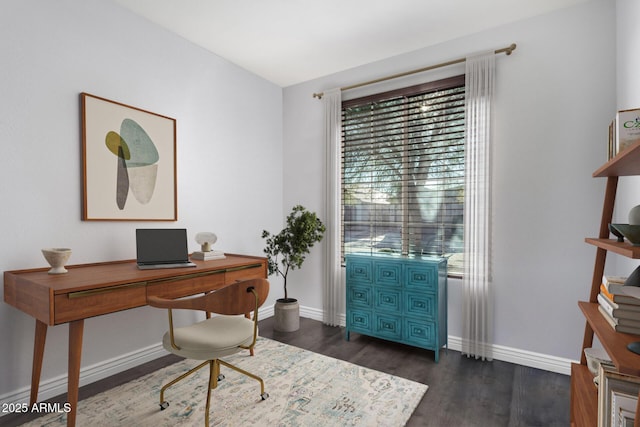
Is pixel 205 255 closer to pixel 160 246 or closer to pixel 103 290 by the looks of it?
pixel 160 246

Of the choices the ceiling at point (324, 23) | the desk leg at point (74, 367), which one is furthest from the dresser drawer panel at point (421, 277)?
the desk leg at point (74, 367)

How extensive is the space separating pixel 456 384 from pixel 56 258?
9.03 ft

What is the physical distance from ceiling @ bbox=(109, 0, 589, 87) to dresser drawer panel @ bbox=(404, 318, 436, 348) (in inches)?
96.0

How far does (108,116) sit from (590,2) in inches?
143

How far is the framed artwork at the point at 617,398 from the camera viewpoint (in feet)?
3.38

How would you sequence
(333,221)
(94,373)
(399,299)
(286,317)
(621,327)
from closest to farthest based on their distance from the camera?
1. (621,327)
2. (94,373)
3. (399,299)
4. (286,317)
5. (333,221)

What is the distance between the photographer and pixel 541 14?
103 inches

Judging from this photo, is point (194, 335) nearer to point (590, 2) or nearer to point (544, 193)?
point (544, 193)

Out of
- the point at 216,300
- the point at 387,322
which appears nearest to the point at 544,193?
the point at 387,322

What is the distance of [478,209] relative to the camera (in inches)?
111

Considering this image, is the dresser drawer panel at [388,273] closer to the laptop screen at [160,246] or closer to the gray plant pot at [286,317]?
the gray plant pot at [286,317]

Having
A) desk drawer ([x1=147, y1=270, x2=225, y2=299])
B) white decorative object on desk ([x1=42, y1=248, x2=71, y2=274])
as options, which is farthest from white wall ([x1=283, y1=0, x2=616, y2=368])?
white decorative object on desk ([x1=42, y1=248, x2=71, y2=274])

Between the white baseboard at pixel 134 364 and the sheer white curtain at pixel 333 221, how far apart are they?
1.21m

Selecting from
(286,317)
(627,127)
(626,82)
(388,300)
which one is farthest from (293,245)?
(626,82)
